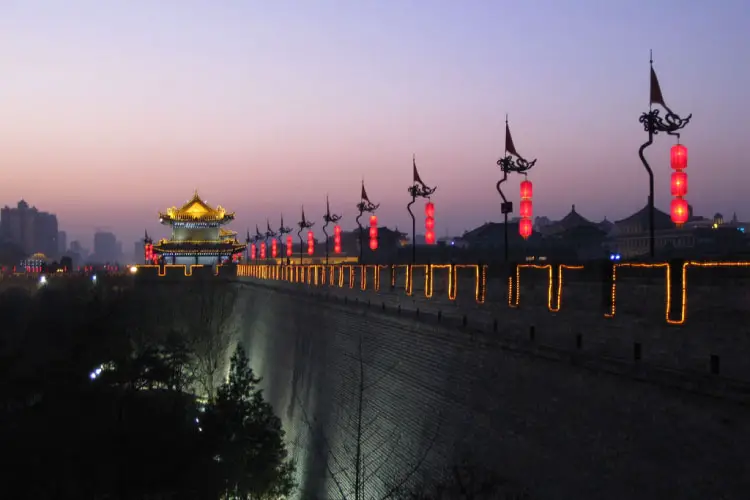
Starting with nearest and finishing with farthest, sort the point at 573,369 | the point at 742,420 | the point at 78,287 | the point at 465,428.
Result: the point at 742,420, the point at 573,369, the point at 465,428, the point at 78,287

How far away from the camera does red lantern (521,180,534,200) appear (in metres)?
17.6

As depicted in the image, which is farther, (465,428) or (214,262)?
(214,262)

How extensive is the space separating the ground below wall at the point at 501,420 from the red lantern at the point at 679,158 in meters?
4.61

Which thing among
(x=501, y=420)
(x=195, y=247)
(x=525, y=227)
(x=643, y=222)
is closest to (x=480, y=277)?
(x=501, y=420)

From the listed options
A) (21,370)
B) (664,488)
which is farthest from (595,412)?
(21,370)

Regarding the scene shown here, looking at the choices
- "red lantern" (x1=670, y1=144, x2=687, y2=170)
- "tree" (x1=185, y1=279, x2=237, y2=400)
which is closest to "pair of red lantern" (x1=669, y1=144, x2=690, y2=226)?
"red lantern" (x1=670, y1=144, x2=687, y2=170)

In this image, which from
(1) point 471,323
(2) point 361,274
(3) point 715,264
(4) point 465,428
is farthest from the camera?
(2) point 361,274

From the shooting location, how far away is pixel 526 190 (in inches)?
698

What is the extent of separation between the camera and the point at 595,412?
827 cm

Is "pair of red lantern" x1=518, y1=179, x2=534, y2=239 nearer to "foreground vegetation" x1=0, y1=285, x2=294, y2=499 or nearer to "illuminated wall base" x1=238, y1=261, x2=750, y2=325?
"illuminated wall base" x1=238, y1=261, x2=750, y2=325

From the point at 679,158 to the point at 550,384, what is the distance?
5.31 metres

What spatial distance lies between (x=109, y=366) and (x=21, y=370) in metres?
3.03

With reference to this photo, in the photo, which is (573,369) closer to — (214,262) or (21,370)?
(21,370)

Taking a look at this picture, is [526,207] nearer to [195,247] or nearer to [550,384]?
[550,384]
